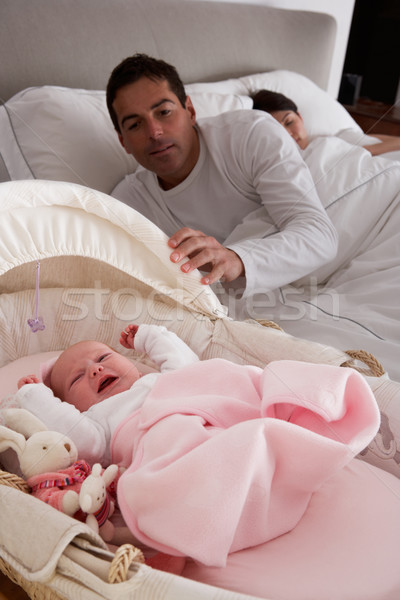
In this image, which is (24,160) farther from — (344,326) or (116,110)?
(344,326)

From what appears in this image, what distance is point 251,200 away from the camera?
151 cm

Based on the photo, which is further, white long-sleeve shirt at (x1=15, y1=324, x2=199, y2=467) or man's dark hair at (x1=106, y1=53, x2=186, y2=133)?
man's dark hair at (x1=106, y1=53, x2=186, y2=133)

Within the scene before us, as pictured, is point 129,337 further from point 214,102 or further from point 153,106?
point 214,102

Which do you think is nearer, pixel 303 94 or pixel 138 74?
pixel 138 74

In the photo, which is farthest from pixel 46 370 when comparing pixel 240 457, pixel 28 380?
pixel 240 457

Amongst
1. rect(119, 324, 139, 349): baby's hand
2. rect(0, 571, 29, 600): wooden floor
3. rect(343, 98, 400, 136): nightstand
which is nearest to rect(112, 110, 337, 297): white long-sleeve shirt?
rect(119, 324, 139, 349): baby's hand

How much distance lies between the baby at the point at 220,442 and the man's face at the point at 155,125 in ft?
2.37

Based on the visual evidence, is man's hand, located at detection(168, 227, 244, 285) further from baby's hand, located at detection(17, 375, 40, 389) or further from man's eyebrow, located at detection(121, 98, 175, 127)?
man's eyebrow, located at detection(121, 98, 175, 127)

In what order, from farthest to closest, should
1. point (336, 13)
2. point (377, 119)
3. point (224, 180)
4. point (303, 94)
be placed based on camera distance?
point (377, 119) < point (336, 13) < point (303, 94) < point (224, 180)

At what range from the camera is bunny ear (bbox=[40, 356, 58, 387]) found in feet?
3.44

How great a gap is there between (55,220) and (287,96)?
4.52 ft

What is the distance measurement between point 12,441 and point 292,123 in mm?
1483

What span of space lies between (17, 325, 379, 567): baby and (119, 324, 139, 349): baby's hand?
152 millimetres

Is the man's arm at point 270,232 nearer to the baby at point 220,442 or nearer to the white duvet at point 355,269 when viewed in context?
the white duvet at point 355,269
